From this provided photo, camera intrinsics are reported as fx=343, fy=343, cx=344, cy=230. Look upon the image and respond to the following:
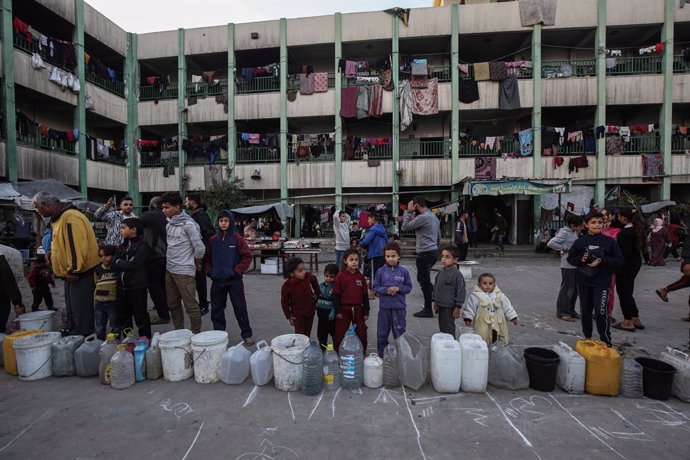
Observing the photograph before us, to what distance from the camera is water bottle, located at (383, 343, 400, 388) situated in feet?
11.2

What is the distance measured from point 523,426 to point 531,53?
20.7 meters

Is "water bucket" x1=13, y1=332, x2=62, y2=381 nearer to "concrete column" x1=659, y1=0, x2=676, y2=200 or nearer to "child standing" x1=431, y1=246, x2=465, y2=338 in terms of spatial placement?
"child standing" x1=431, y1=246, x2=465, y2=338

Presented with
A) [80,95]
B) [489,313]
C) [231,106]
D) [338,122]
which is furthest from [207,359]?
[80,95]

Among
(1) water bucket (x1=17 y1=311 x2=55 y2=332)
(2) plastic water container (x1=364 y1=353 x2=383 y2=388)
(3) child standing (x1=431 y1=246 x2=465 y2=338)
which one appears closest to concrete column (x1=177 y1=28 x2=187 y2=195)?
(1) water bucket (x1=17 y1=311 x2=55 y2=332)

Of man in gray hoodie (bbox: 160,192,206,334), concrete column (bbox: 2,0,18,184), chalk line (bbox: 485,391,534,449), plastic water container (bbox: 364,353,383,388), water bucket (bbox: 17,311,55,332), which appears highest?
concrete column (bbox: 2,0,18,184)

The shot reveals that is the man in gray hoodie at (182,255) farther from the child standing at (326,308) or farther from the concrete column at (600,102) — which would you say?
the concrete column at (600,102)

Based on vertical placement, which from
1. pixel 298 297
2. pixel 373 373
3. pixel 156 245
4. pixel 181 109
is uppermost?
pixel 181 109

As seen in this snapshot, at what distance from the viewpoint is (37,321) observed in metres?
4.57

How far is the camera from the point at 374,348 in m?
4.57

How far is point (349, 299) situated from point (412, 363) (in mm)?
990

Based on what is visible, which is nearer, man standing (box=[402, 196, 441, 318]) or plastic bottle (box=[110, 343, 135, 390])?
plastic bottle (box=[110, 343, 135, 390])

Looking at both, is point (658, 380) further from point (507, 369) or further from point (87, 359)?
point (87, 359)

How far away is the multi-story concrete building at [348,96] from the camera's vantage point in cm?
1717

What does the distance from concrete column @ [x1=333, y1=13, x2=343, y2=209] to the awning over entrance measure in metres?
7.21
